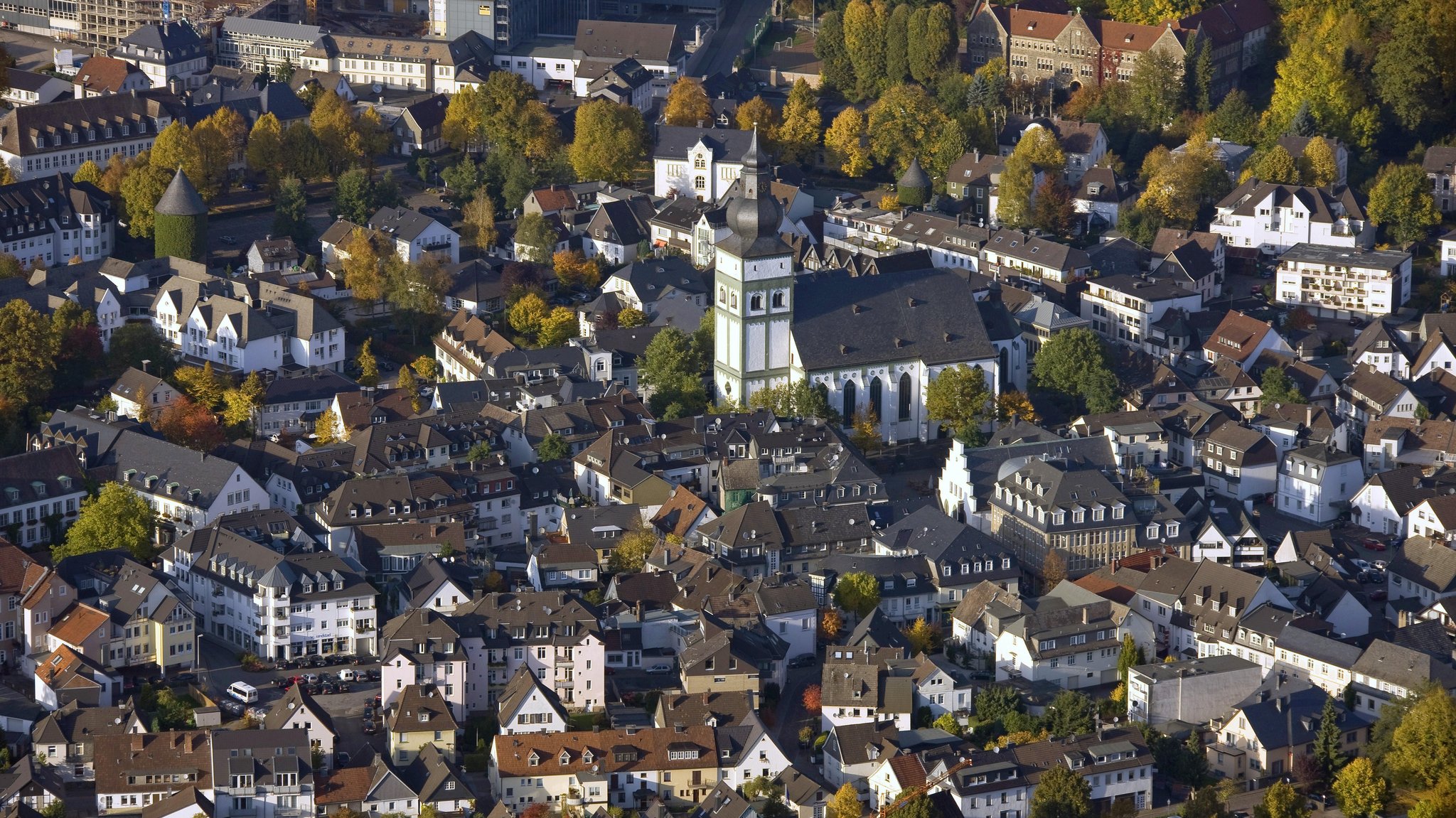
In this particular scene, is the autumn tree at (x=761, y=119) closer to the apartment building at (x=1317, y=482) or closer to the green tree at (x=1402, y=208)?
the green tree at (x=1402, y=208)

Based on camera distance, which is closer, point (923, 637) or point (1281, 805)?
point (1281, 805)

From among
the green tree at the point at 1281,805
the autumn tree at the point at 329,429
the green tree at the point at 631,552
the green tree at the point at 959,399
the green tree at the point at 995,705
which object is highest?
the green tree at the point at 959,399

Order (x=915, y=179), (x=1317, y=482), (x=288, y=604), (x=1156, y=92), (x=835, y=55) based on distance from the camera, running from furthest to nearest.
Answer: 1. (x=835, y=55)
2. (x=1156, y=92)
3. (x=915, y=179)
4. (x=1317, y=482)
5. (x=288, y=604)

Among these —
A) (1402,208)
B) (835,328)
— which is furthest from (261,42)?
(1402,208)

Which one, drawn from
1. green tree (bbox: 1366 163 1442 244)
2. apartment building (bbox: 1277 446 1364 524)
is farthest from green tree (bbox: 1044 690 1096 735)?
green tree (bbox: 1366 163 1442 244)

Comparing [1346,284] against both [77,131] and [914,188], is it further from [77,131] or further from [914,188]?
[77,131]

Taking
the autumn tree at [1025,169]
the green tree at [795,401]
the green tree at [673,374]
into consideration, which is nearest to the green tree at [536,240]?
the green tree at [673,374]
